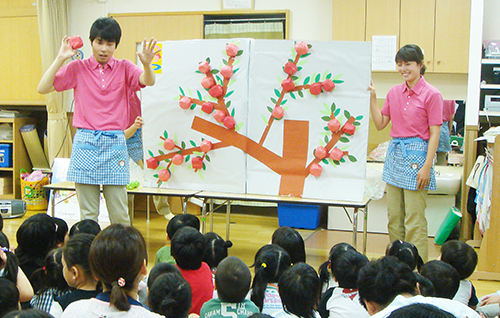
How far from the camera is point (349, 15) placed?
4.80 metres

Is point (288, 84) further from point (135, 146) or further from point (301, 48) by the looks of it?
point (135, 146)

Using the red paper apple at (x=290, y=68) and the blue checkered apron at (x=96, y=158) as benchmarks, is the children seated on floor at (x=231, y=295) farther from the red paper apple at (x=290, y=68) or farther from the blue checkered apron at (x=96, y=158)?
the red paper apple at (x=290, y=68)

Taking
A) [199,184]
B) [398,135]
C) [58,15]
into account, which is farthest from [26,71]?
[398,135]

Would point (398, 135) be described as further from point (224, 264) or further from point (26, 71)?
point (26, 71)

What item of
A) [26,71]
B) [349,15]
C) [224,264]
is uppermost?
[349,15]

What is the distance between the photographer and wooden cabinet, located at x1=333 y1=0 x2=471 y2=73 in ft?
14.9

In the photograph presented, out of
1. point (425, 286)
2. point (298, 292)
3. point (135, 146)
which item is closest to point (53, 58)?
point (135, 146)

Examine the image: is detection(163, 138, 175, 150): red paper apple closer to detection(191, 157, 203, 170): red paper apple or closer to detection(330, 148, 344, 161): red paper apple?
detection(191, 157, 203, 170): red paper apple

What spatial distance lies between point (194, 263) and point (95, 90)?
4.04 feet

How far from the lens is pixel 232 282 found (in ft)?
5.31

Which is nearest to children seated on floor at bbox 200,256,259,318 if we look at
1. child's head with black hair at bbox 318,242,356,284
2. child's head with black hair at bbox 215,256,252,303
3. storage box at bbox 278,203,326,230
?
child's head with black hair at bbox 215,256,252,303

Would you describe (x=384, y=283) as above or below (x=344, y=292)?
above

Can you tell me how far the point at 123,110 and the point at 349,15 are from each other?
2.72 m

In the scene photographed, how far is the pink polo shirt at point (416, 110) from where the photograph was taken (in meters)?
2.99
